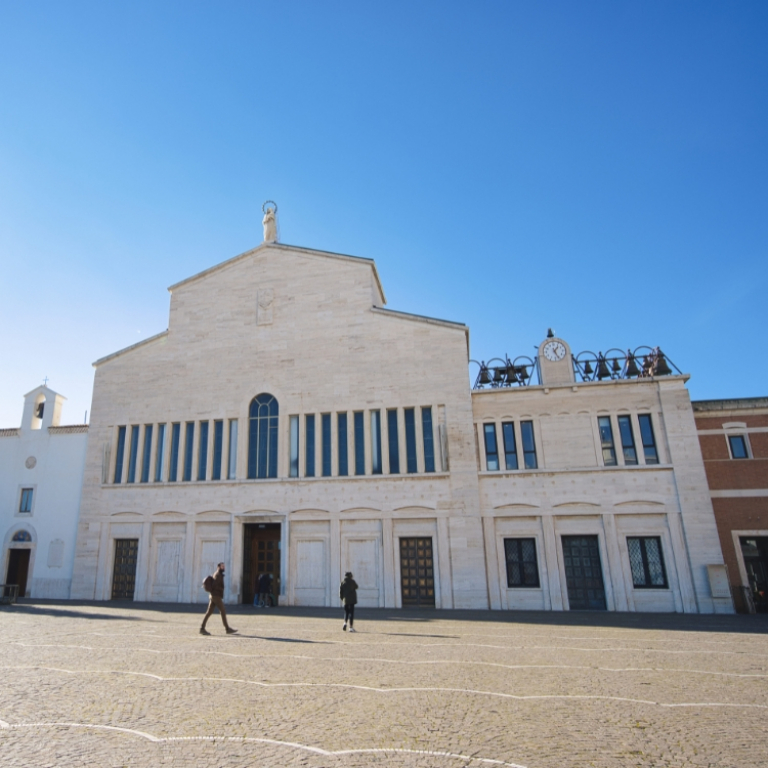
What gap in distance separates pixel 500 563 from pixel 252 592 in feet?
36.0

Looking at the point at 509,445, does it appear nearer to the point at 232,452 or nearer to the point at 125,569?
the point at 232,452

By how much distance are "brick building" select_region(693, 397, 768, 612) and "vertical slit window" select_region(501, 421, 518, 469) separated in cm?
760

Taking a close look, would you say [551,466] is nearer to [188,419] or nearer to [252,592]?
[252,592]

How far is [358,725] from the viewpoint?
22.3 ft

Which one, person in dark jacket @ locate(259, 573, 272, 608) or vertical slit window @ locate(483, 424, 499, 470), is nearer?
person in dark jacket @ locate(259, 573, 272, 608)

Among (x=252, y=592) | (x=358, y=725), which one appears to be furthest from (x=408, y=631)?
(x=252, y=592)

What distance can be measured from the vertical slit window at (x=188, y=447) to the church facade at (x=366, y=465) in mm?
81

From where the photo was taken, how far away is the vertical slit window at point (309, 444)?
2539cm

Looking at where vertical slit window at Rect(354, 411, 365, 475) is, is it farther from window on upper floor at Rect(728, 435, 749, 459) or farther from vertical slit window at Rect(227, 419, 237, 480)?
window on upper floor at Rect(728, 435, 749, 459)

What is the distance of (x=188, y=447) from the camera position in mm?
27250

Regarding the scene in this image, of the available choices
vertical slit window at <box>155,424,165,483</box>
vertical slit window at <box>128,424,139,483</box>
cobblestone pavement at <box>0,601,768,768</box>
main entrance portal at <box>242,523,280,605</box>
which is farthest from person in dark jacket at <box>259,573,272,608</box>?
vertical slit window at <box>128,424,139,483</box>

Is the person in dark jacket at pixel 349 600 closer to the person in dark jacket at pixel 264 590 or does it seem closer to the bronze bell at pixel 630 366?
the person in dark jacket at pixel 264 590

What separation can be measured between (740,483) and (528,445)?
842cm

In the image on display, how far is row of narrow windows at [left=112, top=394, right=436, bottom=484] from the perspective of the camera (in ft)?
81.6
